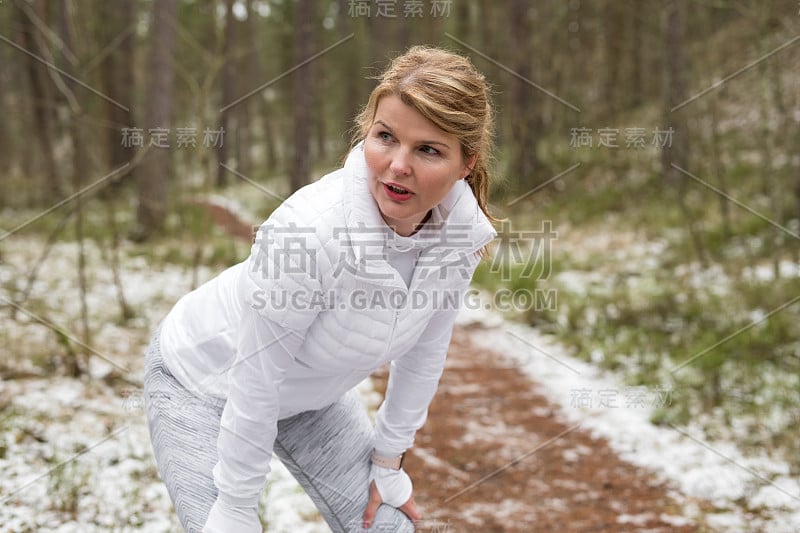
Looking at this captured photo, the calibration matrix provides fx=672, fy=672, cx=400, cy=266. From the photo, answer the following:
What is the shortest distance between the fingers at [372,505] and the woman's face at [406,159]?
90cm

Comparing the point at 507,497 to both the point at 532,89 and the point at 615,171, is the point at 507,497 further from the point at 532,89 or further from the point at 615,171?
the point at 532,89

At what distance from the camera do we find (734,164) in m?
9.81

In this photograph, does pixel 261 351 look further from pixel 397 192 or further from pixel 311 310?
pixel 397 192

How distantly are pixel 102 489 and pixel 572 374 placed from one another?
136 inches

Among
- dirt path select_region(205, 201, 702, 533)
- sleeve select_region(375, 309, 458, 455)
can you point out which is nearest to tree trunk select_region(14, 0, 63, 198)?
dirt path select_region(205, 201, 702, 533)

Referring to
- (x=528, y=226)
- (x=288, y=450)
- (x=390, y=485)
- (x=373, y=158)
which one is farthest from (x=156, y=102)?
(x=373, y=158)

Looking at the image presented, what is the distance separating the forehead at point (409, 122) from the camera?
5.18 ft

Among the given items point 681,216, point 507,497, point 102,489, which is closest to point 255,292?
point 102,489

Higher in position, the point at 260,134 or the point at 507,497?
the point at 507,497

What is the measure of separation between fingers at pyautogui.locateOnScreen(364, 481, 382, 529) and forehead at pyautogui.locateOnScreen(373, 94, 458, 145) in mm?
1113

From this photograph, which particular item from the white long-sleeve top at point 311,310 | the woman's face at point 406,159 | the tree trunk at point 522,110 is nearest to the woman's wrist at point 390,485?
the white long-sleeve top at point 311,310

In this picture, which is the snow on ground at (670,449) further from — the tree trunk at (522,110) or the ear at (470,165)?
the tree trunk at (522,110)

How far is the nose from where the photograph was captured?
5.23 ft

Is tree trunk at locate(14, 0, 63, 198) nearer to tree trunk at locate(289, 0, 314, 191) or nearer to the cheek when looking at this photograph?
tree trunk at locate(289, 0, 314, 191)
